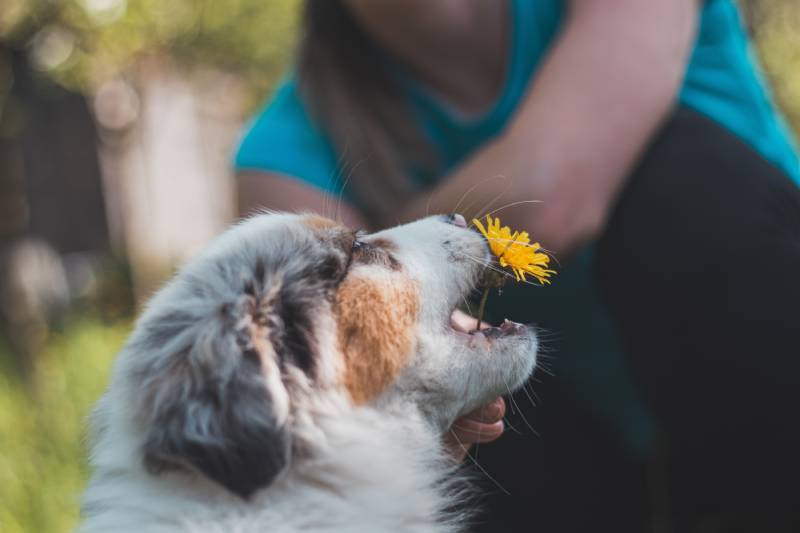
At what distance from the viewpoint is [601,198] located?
9.64 ft

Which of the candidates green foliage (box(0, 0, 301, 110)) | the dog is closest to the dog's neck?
the dog

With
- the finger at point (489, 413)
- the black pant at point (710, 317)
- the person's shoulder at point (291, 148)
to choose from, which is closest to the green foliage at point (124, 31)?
the person's shoulder at point (291, 148)

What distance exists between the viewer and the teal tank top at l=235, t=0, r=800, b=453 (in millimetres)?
3217

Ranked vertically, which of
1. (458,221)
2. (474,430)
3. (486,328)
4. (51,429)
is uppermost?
(458,221)

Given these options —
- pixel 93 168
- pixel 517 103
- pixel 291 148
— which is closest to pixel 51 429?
pixel 291 148

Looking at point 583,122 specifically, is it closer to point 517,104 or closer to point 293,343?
point 517,104

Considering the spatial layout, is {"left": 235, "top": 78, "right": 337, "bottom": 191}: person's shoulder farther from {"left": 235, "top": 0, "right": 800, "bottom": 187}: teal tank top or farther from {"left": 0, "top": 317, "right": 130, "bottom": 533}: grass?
{"left": 0, "top": 317, "right": 130, "bottom": 533}: grass

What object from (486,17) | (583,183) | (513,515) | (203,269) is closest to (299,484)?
(203,269)

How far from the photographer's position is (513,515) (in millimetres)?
3639

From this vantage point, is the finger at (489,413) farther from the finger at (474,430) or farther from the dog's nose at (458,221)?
the dog's nose at (458,221)

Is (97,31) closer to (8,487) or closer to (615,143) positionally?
(8,487)

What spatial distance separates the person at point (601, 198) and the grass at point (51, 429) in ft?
5.12

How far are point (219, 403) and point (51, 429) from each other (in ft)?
11.1

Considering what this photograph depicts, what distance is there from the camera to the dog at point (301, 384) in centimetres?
170
